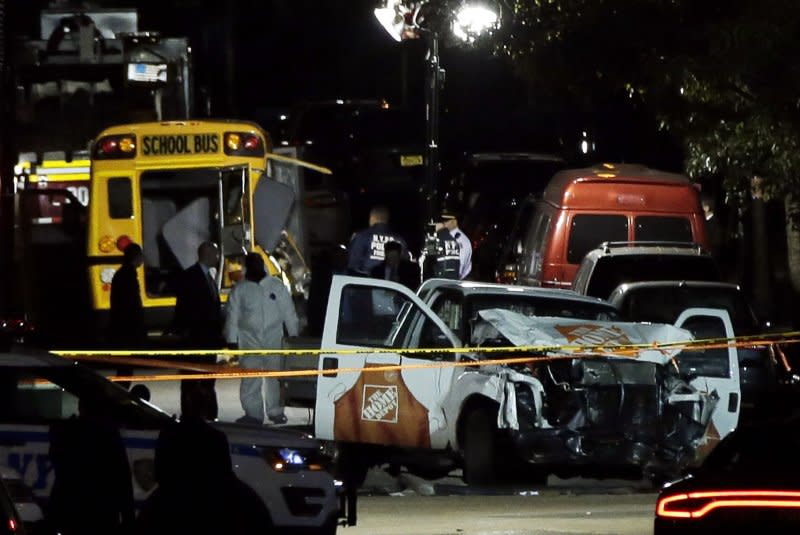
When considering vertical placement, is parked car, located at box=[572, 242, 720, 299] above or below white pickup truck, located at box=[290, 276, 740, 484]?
above

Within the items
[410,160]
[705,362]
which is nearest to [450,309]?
[705,362]

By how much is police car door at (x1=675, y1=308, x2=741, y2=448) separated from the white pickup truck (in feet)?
0.03

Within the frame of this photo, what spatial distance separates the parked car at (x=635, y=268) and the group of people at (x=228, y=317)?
2.94m

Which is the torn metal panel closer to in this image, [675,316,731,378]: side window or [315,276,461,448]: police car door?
[675,316,731,378]: side window

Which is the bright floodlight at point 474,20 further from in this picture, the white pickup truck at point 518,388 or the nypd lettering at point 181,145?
the nypd lettering at point 181,145

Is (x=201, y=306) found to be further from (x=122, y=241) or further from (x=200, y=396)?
(x=122, y=241)

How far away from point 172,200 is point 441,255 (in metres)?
3.16

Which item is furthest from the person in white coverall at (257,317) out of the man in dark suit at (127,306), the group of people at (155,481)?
the group of people at (155,481)

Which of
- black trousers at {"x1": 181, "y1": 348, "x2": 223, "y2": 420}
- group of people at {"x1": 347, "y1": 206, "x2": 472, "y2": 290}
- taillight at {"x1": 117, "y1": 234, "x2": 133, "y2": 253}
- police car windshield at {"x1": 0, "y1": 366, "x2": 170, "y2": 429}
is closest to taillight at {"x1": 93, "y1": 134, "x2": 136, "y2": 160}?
taillight at {"x1": 117, "y1": 234, "x2": 133, "y2": 253}

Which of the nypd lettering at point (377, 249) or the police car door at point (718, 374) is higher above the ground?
the nypd lettering at point (377, 249)

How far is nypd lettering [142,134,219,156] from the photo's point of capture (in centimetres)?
1989

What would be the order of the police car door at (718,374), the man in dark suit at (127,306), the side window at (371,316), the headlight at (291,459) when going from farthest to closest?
the man in dark suit at (127,306) → the side window at (371,316) → the police car door at (718,374) → the headlight at (291,459)

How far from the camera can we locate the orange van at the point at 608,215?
64.2ft

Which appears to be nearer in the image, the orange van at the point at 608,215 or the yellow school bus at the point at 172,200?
the orange van at the point at 608,215
